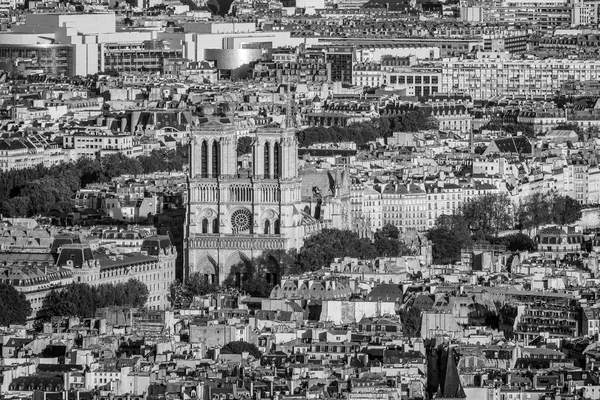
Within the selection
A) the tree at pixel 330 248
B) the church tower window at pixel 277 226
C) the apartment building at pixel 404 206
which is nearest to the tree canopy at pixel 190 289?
the church tower window at pixel 277 226

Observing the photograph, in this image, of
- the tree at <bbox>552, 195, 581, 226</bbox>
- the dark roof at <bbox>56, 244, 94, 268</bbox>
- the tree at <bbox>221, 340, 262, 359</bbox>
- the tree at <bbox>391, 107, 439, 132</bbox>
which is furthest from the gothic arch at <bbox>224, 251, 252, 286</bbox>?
the tree at <bbox>391, 107, 439, 132</bbox>

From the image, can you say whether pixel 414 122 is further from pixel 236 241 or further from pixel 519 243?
pixel 236 241

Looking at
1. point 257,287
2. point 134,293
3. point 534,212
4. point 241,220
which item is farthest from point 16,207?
point 134,293

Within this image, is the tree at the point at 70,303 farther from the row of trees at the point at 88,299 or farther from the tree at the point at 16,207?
the tree at the point at 16,207

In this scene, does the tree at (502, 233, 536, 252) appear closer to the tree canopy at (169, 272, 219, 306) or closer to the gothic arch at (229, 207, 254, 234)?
the gothic arch at (229, 207, 254, 234)

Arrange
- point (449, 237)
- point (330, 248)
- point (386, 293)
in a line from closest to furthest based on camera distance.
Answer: point (386, 293), point (330, 248), point (449, 237)

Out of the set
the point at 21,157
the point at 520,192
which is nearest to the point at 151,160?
the point at 21,157

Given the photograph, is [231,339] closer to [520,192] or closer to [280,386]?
[280,386]
